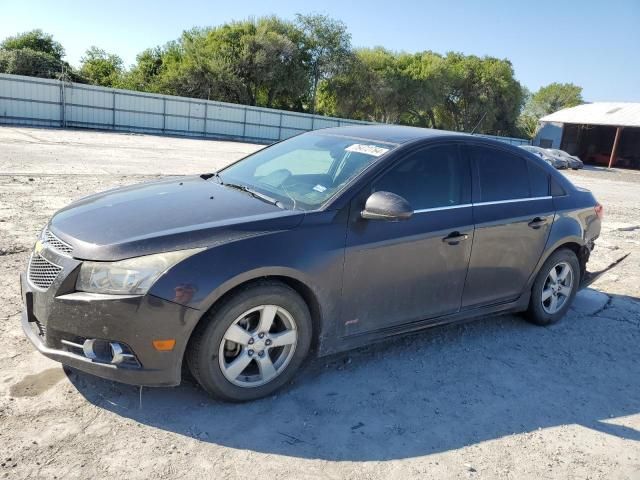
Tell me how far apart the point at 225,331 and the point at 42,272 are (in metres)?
1.10

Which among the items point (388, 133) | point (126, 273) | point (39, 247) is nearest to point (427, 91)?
point (388, 133)

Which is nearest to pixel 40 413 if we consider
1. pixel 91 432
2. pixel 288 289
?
pixel 91 432

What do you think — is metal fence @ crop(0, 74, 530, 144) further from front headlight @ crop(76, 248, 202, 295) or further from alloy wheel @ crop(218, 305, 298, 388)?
alloy wheel @ crop(218, 305, 298, 388)

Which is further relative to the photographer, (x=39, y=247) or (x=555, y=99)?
(x=555, y=99)

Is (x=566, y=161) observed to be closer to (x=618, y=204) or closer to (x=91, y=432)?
(x=618, y=204)

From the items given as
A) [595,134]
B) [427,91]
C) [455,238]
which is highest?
[427,91]

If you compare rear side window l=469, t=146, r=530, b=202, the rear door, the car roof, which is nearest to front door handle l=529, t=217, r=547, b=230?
the rear door

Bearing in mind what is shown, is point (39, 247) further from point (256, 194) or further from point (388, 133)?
point (388, 133)

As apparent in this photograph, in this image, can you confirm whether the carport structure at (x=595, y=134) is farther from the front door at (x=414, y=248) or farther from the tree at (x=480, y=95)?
the front door at (x=414, y=248)

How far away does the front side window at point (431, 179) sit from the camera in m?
3.80

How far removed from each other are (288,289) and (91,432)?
4.23 feet

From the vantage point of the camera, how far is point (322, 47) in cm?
4800

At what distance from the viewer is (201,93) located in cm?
4328

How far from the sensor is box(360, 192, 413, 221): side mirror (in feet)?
11.1
